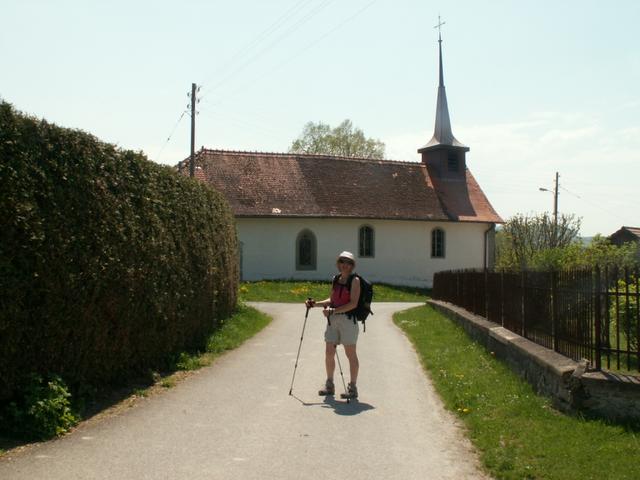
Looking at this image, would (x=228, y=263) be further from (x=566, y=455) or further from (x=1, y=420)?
(x=566, y=455)

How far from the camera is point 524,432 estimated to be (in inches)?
275

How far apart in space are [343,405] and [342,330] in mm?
1014

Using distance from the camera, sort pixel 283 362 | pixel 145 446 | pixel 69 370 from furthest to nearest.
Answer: pixel 283 362 < pixel 69 370 < pixel 145 446

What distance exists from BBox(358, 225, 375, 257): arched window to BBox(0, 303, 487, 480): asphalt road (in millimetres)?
27668

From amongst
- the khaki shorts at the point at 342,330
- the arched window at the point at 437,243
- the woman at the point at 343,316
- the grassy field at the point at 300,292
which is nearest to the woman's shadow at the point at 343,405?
the woman at the point at 343,316

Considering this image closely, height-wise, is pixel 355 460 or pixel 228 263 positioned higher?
pixel 228 263

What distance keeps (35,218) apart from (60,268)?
623mm

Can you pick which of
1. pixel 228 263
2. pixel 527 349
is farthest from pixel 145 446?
pixel 228 263

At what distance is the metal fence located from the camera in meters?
7.73

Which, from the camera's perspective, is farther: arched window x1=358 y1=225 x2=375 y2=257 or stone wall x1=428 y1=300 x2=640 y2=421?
arched window x1=358 y1=225 x2=375 y2=257

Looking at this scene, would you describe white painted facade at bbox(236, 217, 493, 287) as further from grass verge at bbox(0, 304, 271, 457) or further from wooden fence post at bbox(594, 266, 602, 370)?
wooden fence post at bbox(594, 266, 602, 370)

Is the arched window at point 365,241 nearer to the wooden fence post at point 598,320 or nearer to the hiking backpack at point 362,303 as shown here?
the hiking backpack at point 362,303

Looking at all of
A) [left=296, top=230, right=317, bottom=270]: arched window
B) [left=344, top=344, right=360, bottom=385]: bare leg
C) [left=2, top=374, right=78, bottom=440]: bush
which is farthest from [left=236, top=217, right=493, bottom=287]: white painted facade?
[left=2, top=374, right=78, bottom=440]: bush

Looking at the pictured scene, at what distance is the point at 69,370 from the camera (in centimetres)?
770
